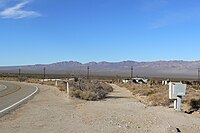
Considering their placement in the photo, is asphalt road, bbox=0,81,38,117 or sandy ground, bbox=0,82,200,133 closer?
sandy ground, bbox=0,82,200,133

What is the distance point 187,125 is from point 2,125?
739cm

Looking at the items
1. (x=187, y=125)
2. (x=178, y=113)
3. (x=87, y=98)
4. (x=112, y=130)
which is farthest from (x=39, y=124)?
(x=87, y=98)

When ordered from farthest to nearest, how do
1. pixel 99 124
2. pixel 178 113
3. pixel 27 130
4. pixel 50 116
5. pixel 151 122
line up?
pixel 178 113, pixel 50 116, pixel 151 122, pixel 99 124, pixel 27 130

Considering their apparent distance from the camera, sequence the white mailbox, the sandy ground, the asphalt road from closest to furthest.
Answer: the sandy ground → the white mailbox → the asphalt road

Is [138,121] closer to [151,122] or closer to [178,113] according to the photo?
[151,122]

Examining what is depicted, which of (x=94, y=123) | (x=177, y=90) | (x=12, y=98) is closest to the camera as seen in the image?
(x=94, y=123)

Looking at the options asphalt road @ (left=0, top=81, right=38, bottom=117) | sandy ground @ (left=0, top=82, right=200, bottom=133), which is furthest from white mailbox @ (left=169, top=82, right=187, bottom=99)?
asphalt road @ (left=0, top=81, right=38, bottom=117)

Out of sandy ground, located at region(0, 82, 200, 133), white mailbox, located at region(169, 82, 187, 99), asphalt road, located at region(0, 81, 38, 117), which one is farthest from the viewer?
asphalt road, located at region(0, 81, 38, 117)

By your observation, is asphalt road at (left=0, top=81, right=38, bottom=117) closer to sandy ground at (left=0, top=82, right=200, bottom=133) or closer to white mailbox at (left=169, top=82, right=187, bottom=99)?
sandy ground at (left=0, top=82, right=200, bottom=133)

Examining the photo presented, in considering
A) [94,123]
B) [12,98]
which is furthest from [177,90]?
[12,98]

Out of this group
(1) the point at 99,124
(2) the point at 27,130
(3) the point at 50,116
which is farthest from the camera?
(3) the point at 50,116

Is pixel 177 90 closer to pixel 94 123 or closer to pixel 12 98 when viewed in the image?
pixel 94 123

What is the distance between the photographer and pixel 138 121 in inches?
710

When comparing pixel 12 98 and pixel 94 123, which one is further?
pixel 12 98
